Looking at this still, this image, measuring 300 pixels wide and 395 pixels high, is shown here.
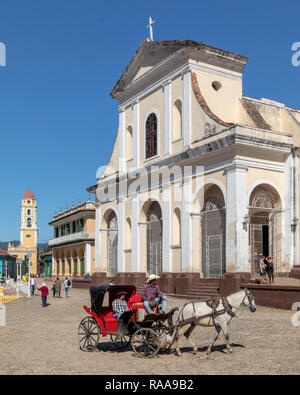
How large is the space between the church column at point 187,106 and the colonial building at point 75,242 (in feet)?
79.3

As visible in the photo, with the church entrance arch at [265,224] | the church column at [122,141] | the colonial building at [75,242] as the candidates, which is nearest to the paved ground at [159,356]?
the church entrance arch at [265,224]

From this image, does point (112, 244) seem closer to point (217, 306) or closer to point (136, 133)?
point (136, 133)

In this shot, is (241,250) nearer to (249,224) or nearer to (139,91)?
(249,224)

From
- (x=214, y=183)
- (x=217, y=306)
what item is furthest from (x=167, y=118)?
(x=217, y=306)

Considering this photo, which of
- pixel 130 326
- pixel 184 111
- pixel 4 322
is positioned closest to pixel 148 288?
pixel 130 326

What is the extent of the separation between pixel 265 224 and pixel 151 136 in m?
8.48

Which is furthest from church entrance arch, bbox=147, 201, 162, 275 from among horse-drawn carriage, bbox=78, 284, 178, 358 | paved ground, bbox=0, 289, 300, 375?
horse-drawn carriage, bbox=78, 284, 178, 358

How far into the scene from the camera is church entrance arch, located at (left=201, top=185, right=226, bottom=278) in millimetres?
22641

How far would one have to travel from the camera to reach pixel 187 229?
23.9 m

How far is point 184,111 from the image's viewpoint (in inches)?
984

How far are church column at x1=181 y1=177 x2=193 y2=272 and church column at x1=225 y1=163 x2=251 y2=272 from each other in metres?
2.71

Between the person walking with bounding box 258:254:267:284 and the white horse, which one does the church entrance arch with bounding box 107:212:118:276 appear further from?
the white horse

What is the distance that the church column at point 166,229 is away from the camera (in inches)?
995
